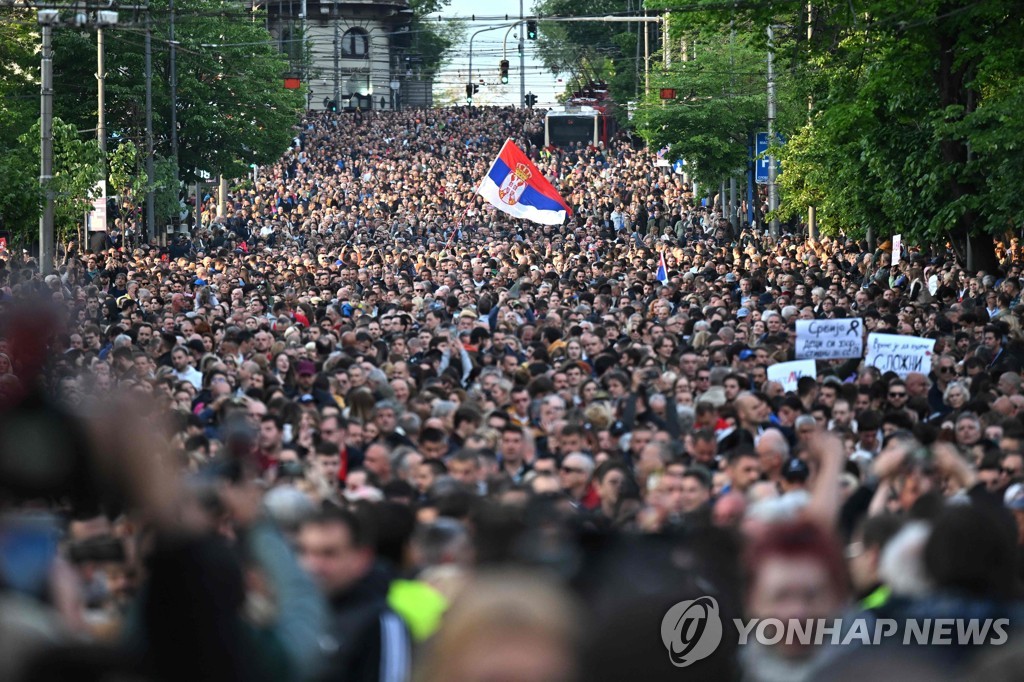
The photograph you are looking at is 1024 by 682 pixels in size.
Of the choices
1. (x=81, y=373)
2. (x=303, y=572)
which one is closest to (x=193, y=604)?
(x=303, y=572)

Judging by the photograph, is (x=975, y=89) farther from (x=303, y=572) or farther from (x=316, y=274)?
(x=303, y=572)

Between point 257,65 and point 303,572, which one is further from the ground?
point 257,65

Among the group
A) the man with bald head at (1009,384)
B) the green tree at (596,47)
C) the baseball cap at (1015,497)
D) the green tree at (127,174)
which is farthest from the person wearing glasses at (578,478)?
the green tree at (596,47)

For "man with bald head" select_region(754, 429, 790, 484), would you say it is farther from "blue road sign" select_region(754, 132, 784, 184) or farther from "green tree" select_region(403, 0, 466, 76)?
"green tree" select_region(403, 0, 466, 76)

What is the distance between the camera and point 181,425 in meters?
12.1

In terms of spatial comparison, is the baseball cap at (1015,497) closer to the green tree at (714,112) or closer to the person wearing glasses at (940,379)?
the person wearing glasses at (940,379)

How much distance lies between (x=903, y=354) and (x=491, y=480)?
29.3 feet

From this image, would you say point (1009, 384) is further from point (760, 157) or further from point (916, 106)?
point (760, 157)

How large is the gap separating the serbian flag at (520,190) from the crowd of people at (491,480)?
4.99 metres

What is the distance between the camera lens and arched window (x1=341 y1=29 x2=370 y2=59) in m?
140

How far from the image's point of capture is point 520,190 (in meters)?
33.8

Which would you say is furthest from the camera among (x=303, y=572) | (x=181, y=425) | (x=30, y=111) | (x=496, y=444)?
(x=30, y=111)

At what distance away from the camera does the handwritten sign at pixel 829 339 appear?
17.9 metres

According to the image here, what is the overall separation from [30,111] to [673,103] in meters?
18.8
